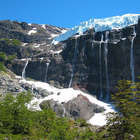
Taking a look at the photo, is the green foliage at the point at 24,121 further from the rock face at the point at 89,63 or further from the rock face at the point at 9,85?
the rock face at the point at 9,85

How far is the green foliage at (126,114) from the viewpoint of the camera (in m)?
7.64

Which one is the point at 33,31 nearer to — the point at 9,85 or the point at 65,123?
the point at 9,85

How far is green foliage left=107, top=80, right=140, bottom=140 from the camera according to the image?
7.64m

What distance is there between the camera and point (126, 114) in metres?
7.99

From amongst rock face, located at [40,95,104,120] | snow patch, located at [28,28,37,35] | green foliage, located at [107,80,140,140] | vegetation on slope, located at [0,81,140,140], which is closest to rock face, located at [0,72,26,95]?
rock face, located at [40,95,104,120]

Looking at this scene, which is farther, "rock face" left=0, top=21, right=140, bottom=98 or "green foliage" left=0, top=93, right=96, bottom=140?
"rock face" left=0, top=21, right=140, bottom=98

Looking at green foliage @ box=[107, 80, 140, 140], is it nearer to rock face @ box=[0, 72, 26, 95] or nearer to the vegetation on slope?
the vegetation on slope

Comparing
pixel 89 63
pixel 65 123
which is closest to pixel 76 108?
pixel 89 63

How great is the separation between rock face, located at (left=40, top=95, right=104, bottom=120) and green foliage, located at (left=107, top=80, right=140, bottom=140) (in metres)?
35.4

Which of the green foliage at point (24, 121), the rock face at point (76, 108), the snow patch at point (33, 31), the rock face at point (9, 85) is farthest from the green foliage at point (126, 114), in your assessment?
the snow patch at point (33, 31)

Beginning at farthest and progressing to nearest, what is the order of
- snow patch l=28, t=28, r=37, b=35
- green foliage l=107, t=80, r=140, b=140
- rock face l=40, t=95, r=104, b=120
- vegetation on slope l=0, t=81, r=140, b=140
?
snow patch l=28, t=28, r=37, b=35 → rock face l=40, t=95, r=104, b=120 → vegetation on slope l=0, t=81, r=140, b=140 → green foliage l=107, t=80, r=140, b=140

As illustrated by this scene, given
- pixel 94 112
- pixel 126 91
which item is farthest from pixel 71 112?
pixel 126 91

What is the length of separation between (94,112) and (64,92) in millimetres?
8015

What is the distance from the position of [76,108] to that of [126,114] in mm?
38109
